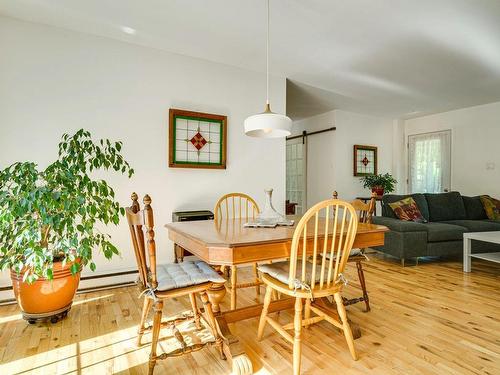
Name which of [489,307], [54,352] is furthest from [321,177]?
[54,352]

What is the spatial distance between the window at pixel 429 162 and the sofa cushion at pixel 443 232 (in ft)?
7.45

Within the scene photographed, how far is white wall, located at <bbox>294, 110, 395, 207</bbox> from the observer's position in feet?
18.2

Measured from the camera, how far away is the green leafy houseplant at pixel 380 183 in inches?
214

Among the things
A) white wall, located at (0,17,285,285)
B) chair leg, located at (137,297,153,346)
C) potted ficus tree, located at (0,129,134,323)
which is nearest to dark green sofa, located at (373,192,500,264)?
white wall, located at (0,17,285,285)

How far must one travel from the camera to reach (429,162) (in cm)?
591

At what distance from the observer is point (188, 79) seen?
10.9ft

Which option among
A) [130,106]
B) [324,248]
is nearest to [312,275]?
[324,248]

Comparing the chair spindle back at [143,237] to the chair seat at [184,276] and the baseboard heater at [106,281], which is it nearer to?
the chair seat at [184,276]

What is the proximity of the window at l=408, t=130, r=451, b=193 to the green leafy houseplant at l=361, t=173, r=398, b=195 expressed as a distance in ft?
3.11

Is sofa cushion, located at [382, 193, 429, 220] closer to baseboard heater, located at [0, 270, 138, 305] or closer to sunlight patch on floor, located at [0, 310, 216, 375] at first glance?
sunlight patch on floor, located at [0, 310, 216, 375]

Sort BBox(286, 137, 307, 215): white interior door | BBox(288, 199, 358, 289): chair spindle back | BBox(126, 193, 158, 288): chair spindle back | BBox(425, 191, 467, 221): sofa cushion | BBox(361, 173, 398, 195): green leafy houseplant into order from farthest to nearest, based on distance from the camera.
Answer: BBox(286, 137, 307, 215): white interior door → BBox(361, 173, 398, 195): green leafy houseplant → BBox(425, 191, 467, 221): sofa cushion → BBox(288, 199, 358, 289): chair spindle back → BBox(126, 193, 158, 288): chair spindle back

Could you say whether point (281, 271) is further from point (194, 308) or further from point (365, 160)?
point (365, 160)

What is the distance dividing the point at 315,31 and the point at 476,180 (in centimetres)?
448

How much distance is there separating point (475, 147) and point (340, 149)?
7.76 ft
